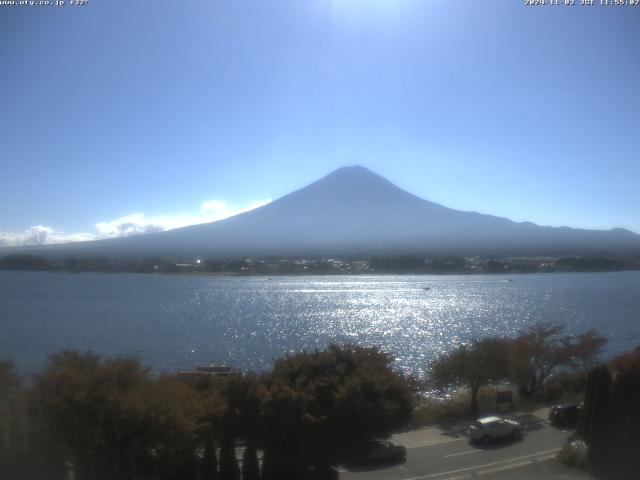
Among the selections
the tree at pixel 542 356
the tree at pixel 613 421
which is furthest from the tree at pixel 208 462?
the tree at pixel 542 356

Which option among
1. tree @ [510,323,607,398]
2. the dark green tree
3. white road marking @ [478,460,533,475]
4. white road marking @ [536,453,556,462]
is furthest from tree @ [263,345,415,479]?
tree @ [510,323,607,398]

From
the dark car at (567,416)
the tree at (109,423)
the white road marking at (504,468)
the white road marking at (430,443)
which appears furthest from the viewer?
the dark car at (567,416)

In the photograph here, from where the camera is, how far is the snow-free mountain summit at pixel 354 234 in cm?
10312

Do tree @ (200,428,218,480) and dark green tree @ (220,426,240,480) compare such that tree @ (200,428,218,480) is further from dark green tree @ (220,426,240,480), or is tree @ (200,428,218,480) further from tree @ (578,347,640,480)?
tree @ (578,347,640,480)

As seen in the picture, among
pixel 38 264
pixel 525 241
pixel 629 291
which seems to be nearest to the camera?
pixel 629 291

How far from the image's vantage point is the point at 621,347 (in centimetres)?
2581

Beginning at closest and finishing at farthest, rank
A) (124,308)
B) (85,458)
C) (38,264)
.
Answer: (85,458)
(124,308)
(38,264)

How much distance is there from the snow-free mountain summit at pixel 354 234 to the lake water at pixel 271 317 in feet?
112

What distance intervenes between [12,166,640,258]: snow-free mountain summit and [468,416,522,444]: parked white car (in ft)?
275

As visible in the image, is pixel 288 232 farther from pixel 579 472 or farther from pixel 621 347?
pixel 579 472

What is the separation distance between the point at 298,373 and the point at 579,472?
13.4 ft

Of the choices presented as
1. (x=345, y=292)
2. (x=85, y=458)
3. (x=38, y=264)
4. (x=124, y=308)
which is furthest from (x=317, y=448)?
(x=38, y=264)

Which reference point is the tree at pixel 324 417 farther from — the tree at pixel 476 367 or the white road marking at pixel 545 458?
the tree at pixel 476 367

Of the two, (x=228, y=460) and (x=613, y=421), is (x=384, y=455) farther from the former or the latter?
(x=613, y=421)
